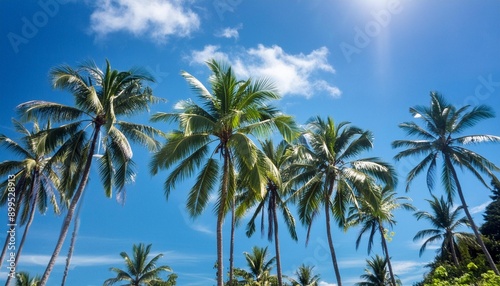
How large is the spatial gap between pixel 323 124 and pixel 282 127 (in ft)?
21.5

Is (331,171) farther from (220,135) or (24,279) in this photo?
(24,279)

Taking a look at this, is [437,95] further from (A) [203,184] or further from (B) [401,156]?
(A) [203,184]

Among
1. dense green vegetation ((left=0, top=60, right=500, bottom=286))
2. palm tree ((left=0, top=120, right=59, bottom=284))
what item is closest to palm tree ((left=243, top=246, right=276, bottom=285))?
dense green vegetation ((left=0, top=60, right=500, bottom=286))

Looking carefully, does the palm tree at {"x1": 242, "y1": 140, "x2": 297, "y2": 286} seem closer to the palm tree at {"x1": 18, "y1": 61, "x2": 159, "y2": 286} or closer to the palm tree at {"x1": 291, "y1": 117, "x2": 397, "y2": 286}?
the palm tree at {"x1": 291, "y1": 117, "x2": 397, "y2": 286}

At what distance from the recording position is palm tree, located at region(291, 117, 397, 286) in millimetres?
17938

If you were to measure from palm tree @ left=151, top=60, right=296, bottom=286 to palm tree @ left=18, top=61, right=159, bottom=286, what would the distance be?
241cm

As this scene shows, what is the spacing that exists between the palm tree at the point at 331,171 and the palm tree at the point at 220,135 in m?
4.33

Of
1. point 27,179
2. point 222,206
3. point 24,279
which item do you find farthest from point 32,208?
point 24,279

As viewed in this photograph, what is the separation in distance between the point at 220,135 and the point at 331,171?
7.00 m

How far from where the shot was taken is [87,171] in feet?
49.4

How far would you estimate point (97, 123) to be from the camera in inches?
611

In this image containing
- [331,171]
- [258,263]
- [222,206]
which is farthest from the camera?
[258,263]

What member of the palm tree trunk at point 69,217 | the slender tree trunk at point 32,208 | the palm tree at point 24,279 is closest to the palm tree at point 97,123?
the palm tree trunk at point 69,217

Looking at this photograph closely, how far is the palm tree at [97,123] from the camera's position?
1517cm
